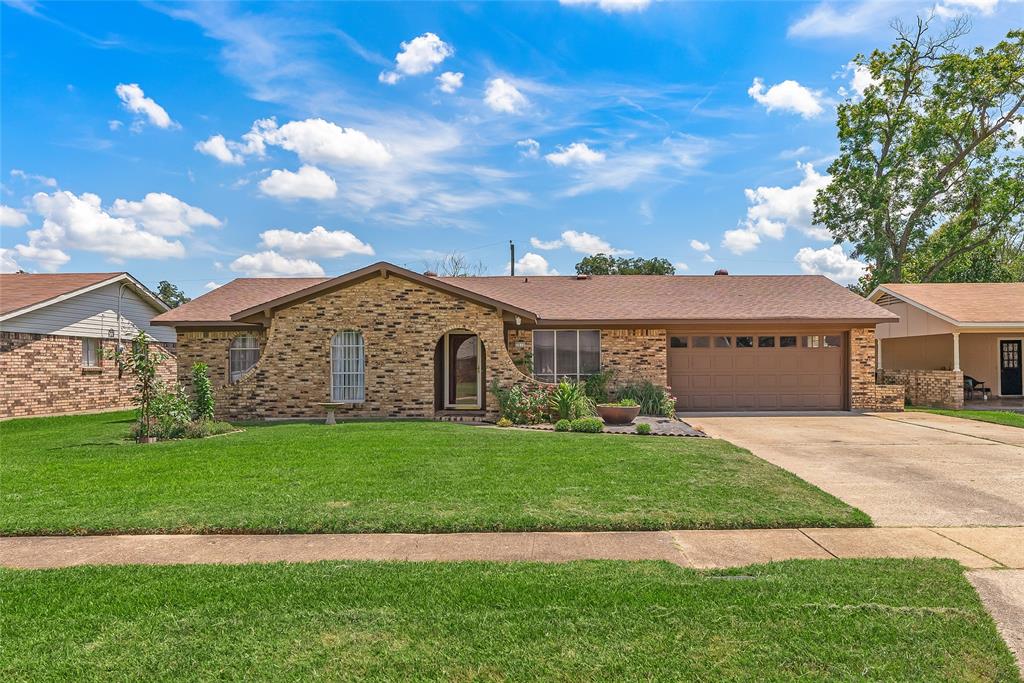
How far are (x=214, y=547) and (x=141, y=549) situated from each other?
0.63 metres

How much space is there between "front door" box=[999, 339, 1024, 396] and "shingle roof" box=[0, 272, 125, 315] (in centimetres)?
3178

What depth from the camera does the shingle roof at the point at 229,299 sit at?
17.2 meters

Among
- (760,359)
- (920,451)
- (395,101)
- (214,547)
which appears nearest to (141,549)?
(214,547)

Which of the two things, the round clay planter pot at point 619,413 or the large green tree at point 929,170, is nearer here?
the round clay planter pot at point 619,413

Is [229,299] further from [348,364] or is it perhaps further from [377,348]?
[377,348]

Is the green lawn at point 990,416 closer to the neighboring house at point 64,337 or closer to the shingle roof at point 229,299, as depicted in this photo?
the shingle roof at point 229,299

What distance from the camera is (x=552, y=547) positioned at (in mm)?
5289

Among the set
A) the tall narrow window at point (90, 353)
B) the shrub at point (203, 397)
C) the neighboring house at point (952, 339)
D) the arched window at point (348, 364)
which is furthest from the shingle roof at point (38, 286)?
the neighboring house at point (952, 339)

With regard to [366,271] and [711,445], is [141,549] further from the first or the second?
[366,271]

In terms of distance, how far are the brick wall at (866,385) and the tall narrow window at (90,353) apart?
24056 millimetres

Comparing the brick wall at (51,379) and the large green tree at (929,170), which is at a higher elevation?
the large green tree at (929,170)

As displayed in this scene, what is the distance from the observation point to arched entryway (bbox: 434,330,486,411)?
16.7 m

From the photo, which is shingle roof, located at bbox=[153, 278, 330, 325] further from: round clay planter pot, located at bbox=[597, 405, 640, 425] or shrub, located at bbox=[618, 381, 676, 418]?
shrub, located at bbox=[618, 381, 676, 418]

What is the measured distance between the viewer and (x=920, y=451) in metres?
10.4
